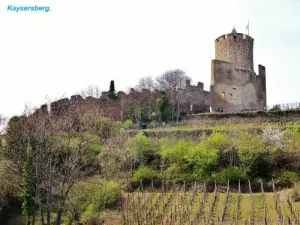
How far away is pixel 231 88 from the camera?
1784 inches

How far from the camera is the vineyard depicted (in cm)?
2142

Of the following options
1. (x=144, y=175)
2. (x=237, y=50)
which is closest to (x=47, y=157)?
(x=144, y=175)

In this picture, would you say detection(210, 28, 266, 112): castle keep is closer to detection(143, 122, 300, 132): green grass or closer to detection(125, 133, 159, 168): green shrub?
detection(143, 122, 300, 132): green grass

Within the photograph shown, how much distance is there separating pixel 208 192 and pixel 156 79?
844 inches

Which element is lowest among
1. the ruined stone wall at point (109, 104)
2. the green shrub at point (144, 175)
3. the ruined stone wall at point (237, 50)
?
the green shrub at point (144, 175)

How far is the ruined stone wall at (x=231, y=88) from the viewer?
45094mm

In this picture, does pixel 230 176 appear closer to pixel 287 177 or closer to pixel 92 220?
pixel 287 177

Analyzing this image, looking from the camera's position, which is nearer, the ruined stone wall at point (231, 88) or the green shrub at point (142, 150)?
the green shrub at point (142, 150)

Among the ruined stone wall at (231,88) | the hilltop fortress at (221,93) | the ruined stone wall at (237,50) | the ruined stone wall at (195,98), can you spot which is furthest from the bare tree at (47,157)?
the ruined stone wall at (237,50)

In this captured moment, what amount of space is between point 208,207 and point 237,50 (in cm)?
2609

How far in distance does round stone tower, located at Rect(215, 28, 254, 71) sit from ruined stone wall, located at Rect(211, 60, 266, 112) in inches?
33.9

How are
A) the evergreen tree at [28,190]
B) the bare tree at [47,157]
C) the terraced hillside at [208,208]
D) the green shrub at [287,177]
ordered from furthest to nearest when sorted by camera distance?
the green shrub at [287,177] → the evergreen tree at [28,190] → the bare tree at [47,157] → the terraced hillside at [208,208]

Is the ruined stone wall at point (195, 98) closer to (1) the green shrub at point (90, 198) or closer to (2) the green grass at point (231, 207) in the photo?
(2) the green grass at point (231, 207)

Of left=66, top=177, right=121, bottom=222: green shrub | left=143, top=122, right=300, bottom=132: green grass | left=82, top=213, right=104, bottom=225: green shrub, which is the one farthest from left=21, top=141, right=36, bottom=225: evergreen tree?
left=143, top=122, right=300, bottom=132: green grass
